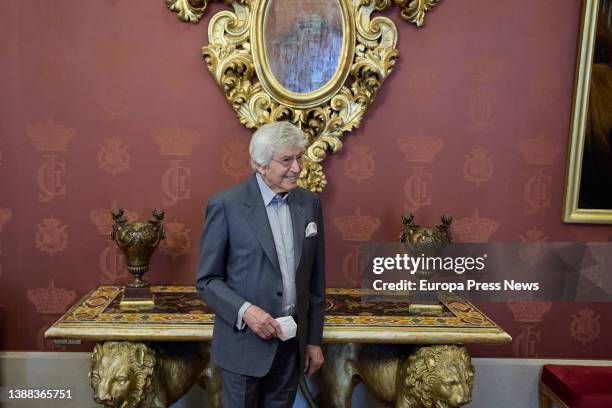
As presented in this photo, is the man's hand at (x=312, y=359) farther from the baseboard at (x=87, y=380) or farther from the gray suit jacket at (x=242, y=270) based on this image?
the baseboard at (x=87, y=380)

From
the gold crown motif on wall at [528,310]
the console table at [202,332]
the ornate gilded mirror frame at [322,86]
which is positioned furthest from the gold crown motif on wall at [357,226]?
the gold crown motif on wall at [528,310]

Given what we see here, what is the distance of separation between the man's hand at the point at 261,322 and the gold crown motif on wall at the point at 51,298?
1.75m

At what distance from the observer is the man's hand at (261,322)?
6.27 ft

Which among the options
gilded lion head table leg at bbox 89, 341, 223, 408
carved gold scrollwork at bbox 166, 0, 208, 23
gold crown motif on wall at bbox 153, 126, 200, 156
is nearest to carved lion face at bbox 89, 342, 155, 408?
gilded lion head table leg at bbox 89, 341, 223, 408

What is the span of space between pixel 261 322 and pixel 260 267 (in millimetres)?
209

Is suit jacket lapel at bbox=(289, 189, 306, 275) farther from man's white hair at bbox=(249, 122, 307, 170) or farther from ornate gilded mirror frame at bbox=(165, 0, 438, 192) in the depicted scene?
ornate gilded mirror frame at bbox=(165, 0, 438, 192)

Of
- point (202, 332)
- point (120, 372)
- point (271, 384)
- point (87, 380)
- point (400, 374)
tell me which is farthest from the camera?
point (87, 380)

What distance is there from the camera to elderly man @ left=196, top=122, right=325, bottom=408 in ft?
6.46

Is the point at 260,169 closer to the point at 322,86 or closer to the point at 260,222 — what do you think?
the point at 260,222

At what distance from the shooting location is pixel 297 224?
205cm

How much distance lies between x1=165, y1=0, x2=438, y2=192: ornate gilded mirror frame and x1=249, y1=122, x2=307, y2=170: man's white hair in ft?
3.46

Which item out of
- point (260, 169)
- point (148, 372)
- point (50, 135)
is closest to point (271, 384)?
point (148, 372)

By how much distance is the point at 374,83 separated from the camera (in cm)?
301

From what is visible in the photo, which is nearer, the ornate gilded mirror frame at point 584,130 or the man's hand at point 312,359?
the man's hand at point 312,359
